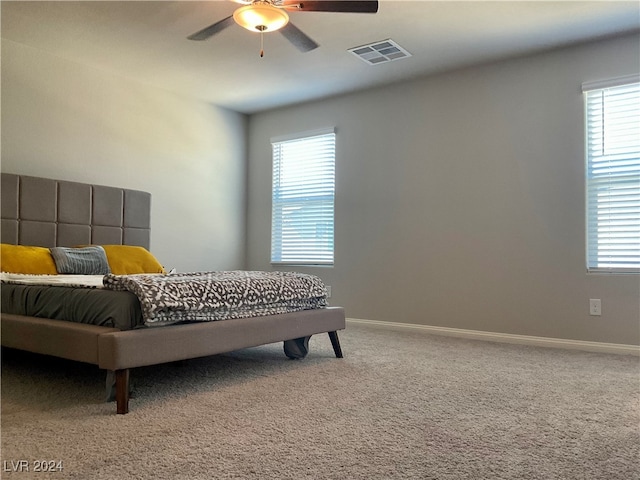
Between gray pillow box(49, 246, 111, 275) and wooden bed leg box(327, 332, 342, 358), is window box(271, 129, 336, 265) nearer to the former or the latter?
wooden bed leg box(327, 332, 342, 358)

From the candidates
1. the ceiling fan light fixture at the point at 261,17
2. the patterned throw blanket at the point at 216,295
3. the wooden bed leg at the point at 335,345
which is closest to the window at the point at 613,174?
the wooden bed leg at the point at 335,345

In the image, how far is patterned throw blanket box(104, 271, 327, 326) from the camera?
2.52 m

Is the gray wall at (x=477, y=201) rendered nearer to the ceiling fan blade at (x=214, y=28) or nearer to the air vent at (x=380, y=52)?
Result: the air vent at (x=380, y=52)

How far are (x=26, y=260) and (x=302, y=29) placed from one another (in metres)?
2.69

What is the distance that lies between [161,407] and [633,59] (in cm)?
417

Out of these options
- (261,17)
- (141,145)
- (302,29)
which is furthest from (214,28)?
(141,145)

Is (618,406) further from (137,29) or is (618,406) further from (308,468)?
(137,29)

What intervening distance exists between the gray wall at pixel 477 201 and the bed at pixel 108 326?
1573mm

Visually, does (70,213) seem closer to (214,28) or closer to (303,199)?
(214,28)

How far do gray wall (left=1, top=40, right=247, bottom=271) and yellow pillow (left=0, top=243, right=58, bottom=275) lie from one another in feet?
2.66

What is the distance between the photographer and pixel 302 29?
3.89 metres

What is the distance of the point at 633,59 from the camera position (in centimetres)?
396

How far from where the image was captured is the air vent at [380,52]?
421cm

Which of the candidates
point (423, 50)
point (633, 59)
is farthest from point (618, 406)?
point (423, 50)
